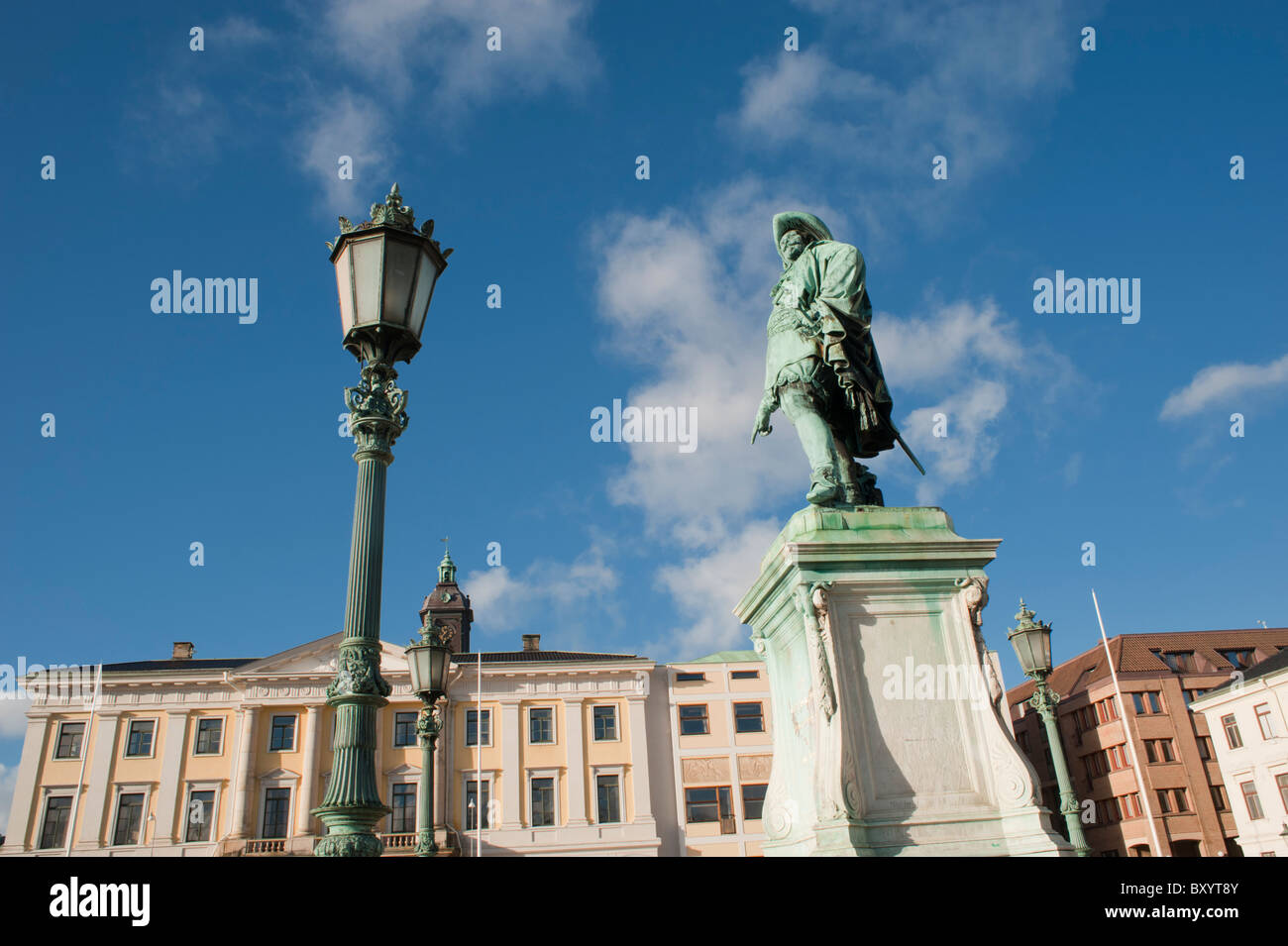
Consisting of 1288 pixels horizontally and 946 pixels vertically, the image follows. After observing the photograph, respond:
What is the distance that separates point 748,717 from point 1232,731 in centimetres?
2602

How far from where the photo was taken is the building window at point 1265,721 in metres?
45.4

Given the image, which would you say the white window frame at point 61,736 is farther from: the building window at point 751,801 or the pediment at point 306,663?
the building window at point 751,801

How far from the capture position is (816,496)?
6203 millimetres

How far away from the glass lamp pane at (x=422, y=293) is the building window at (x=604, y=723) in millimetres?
48921

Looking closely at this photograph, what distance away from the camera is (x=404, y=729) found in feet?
169

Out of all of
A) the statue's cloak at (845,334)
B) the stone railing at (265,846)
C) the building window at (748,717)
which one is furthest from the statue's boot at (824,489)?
the building window at (748,717)

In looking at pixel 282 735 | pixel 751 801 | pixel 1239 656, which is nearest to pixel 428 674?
pixel 751 801

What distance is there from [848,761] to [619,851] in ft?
152


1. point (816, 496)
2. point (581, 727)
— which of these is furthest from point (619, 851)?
point (816, 496)

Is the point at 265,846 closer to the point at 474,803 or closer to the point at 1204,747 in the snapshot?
the point at 474,803

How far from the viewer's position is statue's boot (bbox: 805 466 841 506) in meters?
6.20
